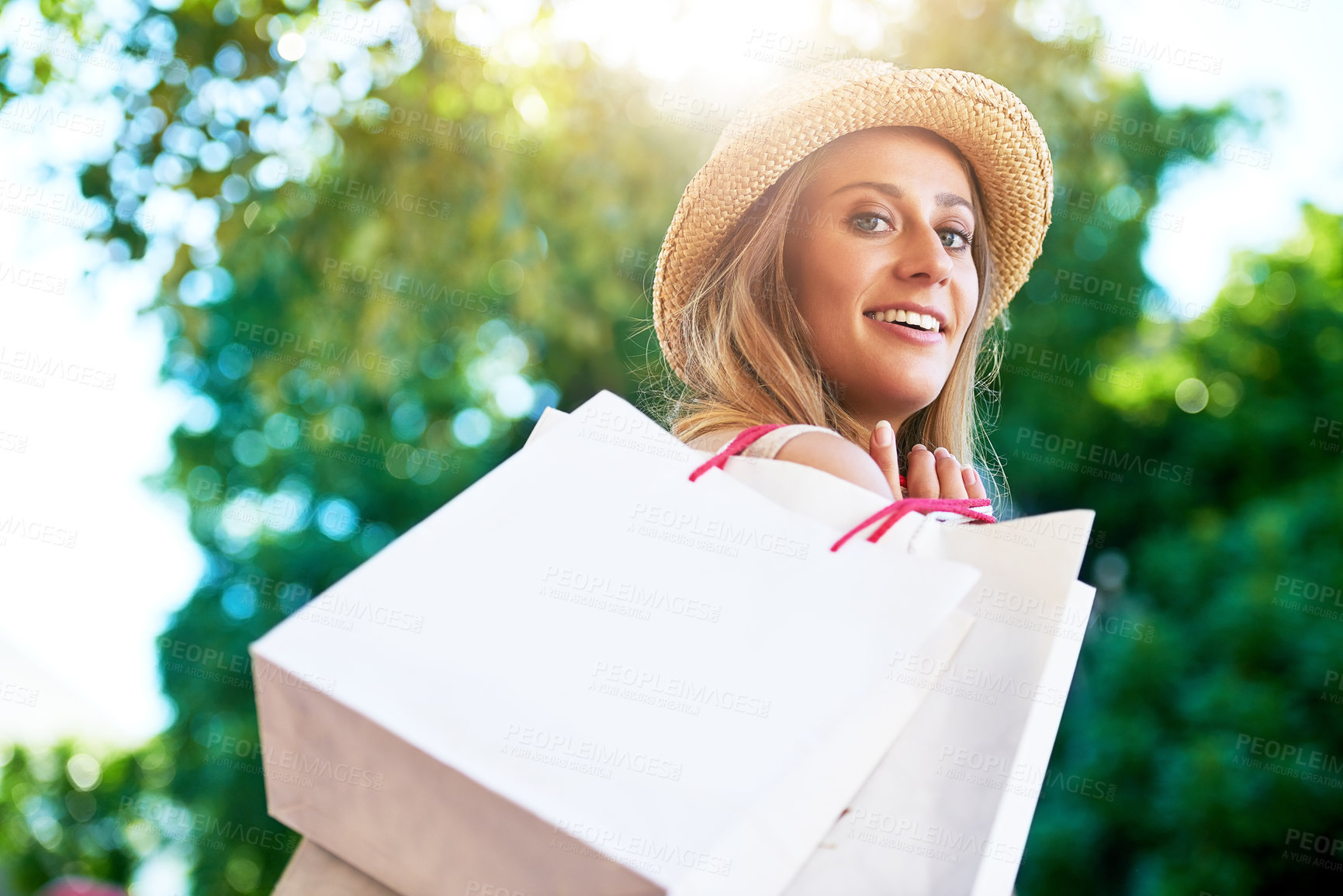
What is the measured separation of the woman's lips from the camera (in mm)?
1408

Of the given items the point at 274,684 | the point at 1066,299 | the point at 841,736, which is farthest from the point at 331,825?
the point at 1066,299

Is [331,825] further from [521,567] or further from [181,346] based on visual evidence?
[181,346]

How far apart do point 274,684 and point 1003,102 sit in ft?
3.86

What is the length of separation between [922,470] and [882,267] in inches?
11.0

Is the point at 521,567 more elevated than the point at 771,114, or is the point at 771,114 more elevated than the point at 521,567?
the point at 771,114

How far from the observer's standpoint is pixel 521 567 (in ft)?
3.02
